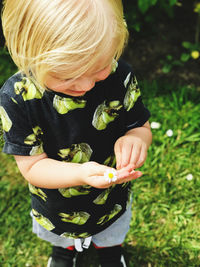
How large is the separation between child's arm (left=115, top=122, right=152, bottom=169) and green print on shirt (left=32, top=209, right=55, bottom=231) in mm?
543

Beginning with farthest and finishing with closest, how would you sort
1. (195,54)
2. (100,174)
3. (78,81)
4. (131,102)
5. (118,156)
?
1. (195,54)
2. (131,102)
3. (118,156)
4. (100,174)
5. (78,81)

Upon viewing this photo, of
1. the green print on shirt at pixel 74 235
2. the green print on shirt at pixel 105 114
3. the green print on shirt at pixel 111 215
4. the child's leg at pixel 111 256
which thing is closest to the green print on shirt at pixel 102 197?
the green print on shirt at pixel 111 215

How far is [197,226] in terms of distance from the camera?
2041 mm

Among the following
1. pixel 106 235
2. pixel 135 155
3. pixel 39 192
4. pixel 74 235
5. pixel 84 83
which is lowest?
pixel 106 235

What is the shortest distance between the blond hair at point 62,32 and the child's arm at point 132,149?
0.38m

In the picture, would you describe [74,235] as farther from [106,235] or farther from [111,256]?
[111,256]

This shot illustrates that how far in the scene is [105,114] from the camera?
115cm

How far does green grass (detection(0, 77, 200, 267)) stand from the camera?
1973 mm

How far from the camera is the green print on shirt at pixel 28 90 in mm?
1031

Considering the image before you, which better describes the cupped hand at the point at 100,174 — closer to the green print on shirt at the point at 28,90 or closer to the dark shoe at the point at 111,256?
the green print on shirt at the point at 28,90

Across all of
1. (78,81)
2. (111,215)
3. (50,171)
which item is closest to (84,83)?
(78,81)

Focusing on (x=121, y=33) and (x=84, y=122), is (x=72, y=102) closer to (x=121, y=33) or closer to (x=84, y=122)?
(x=84, y=122)

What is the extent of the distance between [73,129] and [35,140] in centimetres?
14

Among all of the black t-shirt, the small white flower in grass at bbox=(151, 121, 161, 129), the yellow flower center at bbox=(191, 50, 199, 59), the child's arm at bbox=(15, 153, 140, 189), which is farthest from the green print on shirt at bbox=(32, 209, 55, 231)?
the yellow flower center at bbox=(191, 50, 199, 59)
